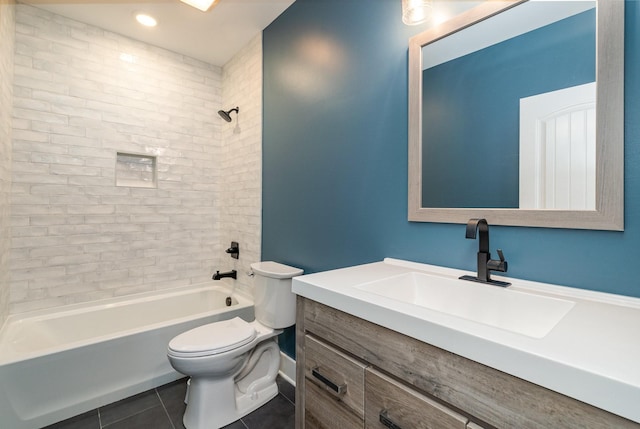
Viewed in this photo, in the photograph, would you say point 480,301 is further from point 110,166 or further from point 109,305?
point 110,166

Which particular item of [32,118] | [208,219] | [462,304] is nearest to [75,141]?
[32,118]

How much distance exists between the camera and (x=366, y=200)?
1621 mm

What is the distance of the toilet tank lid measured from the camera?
189 cm

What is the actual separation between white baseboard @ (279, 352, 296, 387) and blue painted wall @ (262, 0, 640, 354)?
0.72 m

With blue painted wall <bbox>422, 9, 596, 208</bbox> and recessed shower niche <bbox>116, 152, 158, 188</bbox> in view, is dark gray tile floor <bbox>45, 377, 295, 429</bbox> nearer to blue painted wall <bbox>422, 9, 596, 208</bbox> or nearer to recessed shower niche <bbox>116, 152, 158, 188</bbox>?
blue painted wall <bbox>422, 9, 596, 208</bbox>

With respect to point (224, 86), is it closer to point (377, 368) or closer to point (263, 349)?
point (263, 349)

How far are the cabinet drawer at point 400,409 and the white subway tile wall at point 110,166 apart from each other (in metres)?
1.80

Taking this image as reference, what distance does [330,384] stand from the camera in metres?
1.01

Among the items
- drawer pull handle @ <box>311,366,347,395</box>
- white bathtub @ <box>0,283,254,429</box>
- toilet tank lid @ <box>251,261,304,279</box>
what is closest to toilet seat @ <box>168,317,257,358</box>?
toilet tank lid @ <box>251,261,304,279</box>

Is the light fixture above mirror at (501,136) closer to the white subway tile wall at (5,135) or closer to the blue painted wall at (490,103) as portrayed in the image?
the blue painted wall at (490,103)

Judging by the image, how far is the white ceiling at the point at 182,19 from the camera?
2113mm

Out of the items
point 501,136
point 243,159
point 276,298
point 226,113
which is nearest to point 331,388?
point 276,298

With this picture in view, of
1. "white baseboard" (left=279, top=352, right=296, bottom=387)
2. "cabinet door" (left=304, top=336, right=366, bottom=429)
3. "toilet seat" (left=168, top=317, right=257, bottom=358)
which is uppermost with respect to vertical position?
"cabinet door" (left=304, top=336, right=366, bottom=429)

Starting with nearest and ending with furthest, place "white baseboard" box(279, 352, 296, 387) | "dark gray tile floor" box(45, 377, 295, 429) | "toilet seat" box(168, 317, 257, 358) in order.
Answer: "toilet seat" box(168, 317, 257, 358), "dark gray tile floor" box(45, 377, 295, 429), "white baseboard" box(279, 352, 296, 387)
